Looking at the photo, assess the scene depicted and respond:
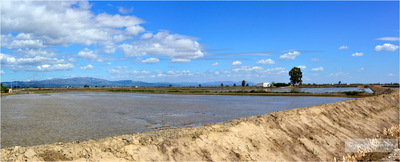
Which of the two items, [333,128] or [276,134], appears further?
[333,128]

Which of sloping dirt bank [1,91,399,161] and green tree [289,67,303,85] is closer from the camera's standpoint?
sloping dirt bank [1,91,399,161]

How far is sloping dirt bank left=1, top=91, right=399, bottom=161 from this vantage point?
21.6 feet

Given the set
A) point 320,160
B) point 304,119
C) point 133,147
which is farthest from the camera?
point 304,119

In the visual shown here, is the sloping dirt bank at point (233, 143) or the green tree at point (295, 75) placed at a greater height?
the green tree at point (295, 75)

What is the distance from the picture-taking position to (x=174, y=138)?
7.96m

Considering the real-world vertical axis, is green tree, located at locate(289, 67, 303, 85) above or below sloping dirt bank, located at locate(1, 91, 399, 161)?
above

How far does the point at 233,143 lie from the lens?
27.5 ft

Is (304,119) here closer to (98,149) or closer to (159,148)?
(159,148)

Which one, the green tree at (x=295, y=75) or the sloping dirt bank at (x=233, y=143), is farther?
the green tree at (x=295, y=75)

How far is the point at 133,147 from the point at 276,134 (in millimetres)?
5437

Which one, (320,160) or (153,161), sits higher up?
(153,161)

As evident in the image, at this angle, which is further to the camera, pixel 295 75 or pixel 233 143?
pixel 295 75

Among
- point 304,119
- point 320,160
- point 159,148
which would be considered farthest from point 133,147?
point 304,119

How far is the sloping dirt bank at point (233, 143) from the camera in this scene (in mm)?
6586
